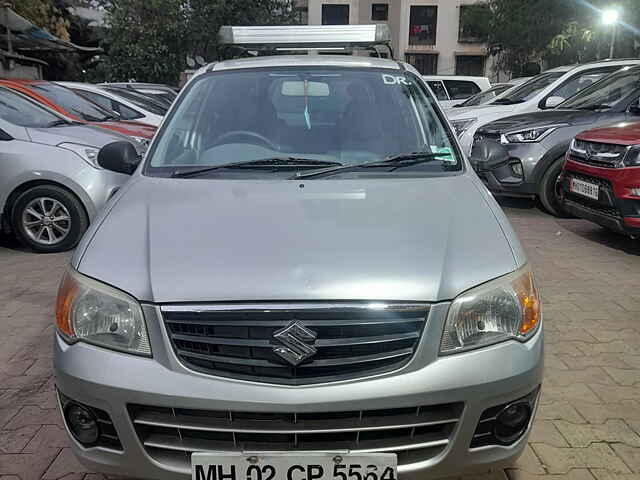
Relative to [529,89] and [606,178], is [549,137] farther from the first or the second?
[529,89]

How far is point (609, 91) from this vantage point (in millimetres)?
7109

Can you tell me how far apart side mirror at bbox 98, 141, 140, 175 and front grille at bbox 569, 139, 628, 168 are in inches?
161

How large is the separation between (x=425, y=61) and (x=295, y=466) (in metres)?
36.9

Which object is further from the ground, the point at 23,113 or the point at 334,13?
the point at 334,13

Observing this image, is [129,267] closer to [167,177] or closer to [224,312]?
[224,312]

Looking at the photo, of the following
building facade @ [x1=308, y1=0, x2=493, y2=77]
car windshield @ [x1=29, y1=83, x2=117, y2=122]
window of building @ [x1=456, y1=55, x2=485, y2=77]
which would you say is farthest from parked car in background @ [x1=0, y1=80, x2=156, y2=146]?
window of building @ [x1=456, y1=55, x2=485, y2=77]

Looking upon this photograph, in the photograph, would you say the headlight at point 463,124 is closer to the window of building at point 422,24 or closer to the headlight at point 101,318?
the headlight at point 101,318

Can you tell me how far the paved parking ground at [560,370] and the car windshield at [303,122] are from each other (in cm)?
132

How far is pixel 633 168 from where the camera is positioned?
5.04m

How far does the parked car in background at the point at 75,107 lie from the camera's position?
6.43 meters

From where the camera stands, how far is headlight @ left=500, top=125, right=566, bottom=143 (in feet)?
22.4

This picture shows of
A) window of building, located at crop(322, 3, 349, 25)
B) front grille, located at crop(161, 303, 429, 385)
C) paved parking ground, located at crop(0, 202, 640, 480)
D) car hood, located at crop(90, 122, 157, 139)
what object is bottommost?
paved parking ground, located at crop(0, 202, 640, 480)

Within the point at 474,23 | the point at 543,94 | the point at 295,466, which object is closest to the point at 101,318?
the point at 295,466

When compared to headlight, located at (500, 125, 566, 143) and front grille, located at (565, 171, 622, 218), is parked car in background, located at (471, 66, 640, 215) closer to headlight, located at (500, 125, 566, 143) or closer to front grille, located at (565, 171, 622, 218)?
headlight, located at (500, 125, 566, 143)
